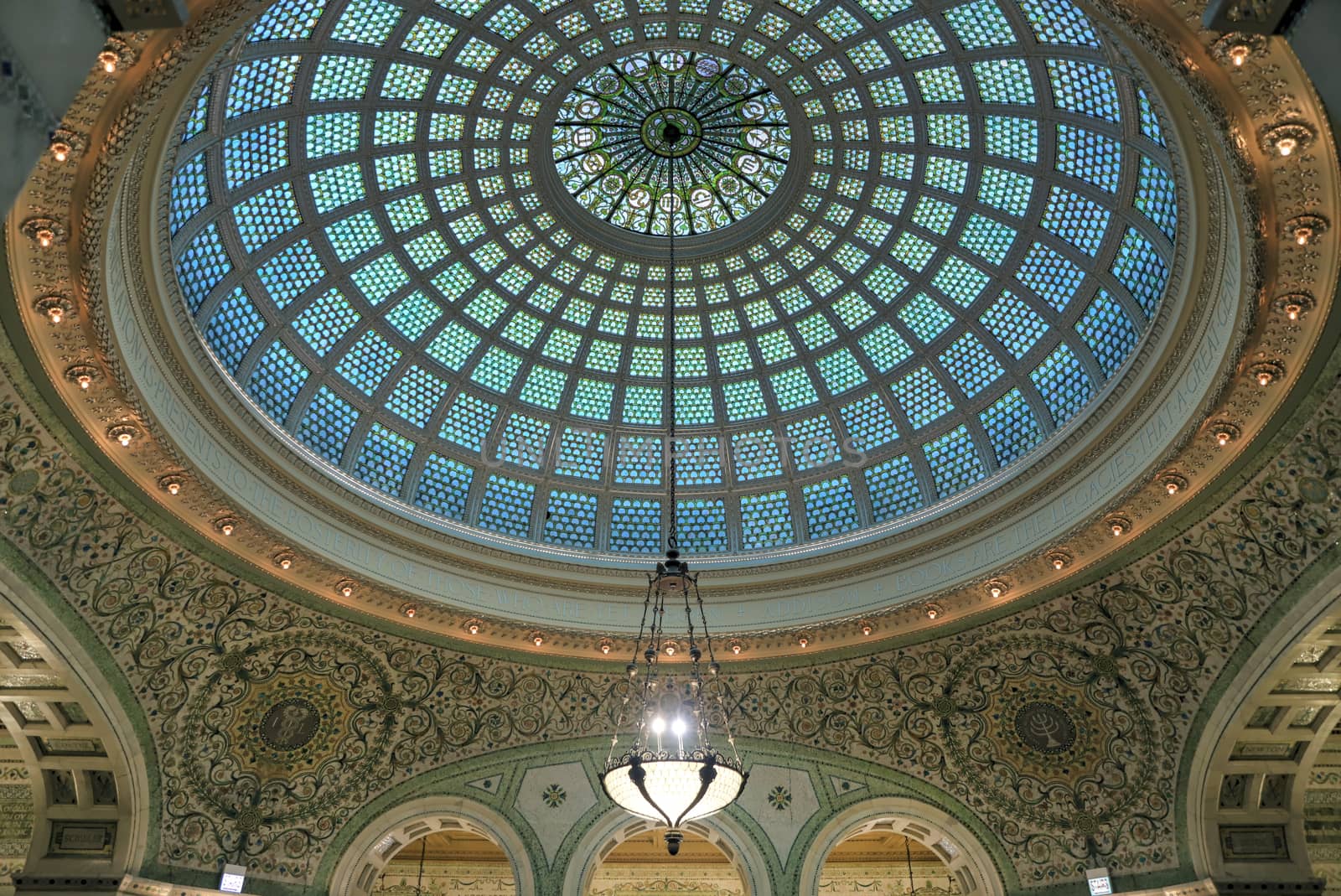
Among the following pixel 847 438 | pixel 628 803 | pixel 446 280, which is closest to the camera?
pixel 628 803

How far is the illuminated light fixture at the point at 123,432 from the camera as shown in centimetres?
1018

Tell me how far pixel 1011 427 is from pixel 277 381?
10573 millimetres

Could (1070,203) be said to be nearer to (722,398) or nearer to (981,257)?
(981,257)

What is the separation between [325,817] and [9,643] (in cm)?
485

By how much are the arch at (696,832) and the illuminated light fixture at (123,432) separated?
8.39m

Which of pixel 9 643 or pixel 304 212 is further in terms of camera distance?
pixel 304 212

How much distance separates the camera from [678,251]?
592 inches

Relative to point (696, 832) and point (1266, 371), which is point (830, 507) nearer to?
point (696, 832)

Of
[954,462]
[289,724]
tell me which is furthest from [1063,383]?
[289,724]

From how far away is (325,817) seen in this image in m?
14.0

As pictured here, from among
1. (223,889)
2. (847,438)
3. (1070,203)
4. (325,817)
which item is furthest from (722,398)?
(223,889)

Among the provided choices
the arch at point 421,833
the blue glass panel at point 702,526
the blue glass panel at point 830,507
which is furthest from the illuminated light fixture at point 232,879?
the blue glass panel at point 830,507

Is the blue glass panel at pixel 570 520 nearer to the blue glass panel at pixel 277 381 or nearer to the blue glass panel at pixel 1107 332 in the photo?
the blue glass panel at pixel 277 381

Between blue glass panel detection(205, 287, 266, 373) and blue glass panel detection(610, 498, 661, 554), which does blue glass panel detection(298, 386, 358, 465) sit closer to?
blue glass panel detection(205, 287, 266, 373)
